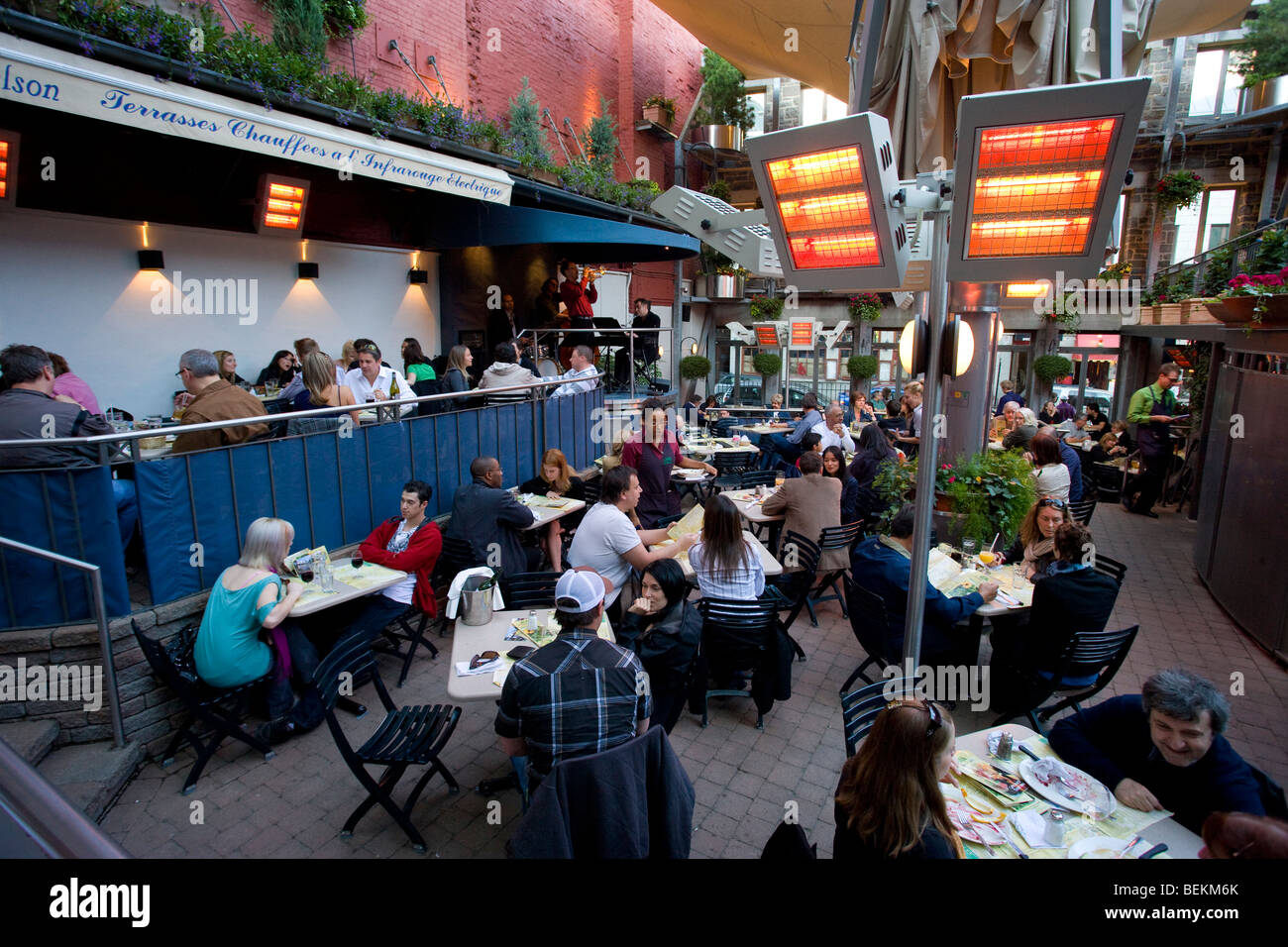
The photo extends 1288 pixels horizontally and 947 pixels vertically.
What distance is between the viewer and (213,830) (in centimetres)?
377

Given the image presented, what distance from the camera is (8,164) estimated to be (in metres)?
6.35

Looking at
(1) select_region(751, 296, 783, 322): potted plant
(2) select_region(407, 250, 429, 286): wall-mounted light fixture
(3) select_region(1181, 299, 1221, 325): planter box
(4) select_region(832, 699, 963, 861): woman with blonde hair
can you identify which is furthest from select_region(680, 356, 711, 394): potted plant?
(4) select_region(832, 699, 963, 861): woman with blonde hair

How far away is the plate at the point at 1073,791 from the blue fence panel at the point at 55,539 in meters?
5.09

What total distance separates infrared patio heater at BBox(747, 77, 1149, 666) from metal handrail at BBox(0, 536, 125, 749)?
4.22 m

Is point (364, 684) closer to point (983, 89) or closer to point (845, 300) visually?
point (983, 89)

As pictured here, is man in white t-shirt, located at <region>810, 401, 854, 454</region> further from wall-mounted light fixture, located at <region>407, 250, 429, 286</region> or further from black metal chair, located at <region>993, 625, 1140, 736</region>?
wall-mounted light fixture, located at <region>407, 250, 429, 286</region>

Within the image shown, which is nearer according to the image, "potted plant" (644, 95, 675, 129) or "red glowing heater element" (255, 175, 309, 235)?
"red glowing heater element" (255, 175, 309, 235)

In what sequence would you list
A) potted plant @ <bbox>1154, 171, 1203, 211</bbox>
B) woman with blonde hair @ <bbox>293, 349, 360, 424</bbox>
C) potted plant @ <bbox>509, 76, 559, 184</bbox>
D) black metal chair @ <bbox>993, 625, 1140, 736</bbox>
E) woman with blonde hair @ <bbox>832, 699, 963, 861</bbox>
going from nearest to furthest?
1. woman with blonde hair @ <bbox>832, 699, 963, 861</bbox>
2. black metal chair @ <bbox>993, 625, 1140, 736</bbox>
3. woman with blonde hair @ <bbox>293, 349, 360, 424</bbox>
4. potted plant @ <bbox>509, 76, 559, 184</bbox>
5. potted plant @ <bbox>1154, 171, 1203, 211</bbox>

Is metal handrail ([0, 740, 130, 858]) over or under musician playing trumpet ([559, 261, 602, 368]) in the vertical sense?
under

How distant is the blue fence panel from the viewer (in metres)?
4.00

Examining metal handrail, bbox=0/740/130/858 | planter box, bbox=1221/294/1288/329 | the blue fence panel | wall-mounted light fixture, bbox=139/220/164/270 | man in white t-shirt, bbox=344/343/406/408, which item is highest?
wall-mounted light fixture, bbox=139/220/164/270

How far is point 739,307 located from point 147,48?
2042cm

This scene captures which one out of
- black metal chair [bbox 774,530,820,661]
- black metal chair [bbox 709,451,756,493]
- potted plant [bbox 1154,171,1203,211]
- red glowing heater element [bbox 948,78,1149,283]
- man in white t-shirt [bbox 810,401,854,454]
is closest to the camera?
red glowing heater element [bbox 948,78,1149,283]
